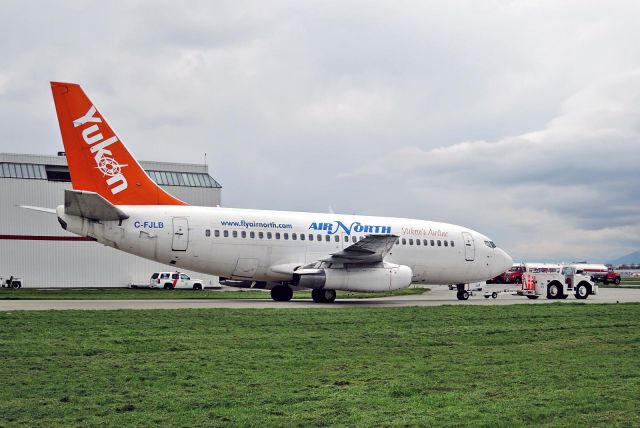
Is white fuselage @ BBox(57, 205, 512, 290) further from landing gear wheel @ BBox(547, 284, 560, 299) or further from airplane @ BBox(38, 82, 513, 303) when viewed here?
landing gear wheel @ BBox(547, 284, 560, 299)

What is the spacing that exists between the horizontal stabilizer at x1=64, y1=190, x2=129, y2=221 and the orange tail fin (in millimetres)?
1050

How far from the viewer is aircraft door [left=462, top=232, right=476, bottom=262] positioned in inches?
1377

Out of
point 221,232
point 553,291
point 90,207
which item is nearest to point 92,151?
point 90,207

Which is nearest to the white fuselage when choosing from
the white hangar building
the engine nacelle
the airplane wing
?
the engine nacelle

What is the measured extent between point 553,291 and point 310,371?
86.3 feet

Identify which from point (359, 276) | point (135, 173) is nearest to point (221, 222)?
point (135, 173)

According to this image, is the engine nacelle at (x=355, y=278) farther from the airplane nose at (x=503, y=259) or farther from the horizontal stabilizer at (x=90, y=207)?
the airplane nose at (x=503, y=259)

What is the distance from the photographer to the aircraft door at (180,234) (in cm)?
2716

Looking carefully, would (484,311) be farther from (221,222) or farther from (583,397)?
(583,397)

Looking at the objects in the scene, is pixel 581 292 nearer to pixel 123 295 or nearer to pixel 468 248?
pixel 468 248

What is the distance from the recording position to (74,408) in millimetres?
8398

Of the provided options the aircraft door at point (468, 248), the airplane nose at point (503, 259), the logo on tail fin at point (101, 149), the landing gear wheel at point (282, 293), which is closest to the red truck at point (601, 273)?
the airplane nose at point (503, 259)

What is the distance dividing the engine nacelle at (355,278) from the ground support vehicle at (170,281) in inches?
1139

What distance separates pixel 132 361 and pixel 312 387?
3.48 metres
